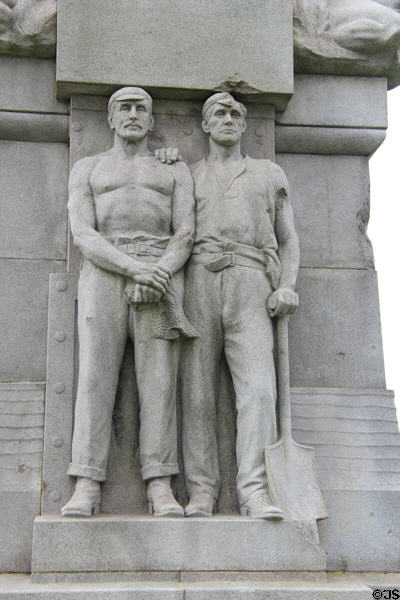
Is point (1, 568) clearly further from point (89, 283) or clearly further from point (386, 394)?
point (386, 394)

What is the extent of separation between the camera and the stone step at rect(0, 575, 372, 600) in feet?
16.9

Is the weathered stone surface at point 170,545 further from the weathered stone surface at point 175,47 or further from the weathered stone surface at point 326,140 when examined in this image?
the weathered stone surface at point 175,47

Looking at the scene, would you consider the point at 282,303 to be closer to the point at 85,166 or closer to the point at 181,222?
the point at 181,222

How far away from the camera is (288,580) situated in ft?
18.0

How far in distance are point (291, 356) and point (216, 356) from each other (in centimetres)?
79

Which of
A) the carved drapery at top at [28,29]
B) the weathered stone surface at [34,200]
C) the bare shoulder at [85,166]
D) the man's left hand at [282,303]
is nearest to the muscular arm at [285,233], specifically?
the man's left hand at [282,303]

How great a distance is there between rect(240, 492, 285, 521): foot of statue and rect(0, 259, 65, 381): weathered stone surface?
1.82 m

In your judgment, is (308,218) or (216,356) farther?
(308,218)

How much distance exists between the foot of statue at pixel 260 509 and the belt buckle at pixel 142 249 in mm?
1852

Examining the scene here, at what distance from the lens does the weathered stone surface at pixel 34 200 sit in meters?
6.65

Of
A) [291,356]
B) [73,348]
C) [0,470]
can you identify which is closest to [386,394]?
[291,356]

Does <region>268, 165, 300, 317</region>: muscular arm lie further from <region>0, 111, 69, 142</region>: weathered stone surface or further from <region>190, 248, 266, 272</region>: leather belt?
<region>0, 111, 69, 142</region>: weathered stone surface

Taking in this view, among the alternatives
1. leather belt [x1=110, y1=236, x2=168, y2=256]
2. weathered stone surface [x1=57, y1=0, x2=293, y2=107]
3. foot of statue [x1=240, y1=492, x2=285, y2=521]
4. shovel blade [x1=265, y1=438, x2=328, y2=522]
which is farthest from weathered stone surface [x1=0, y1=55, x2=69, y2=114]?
foot of statue [x1=240, y1=492, x2=285, y2=521]

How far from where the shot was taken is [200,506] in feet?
18.9
